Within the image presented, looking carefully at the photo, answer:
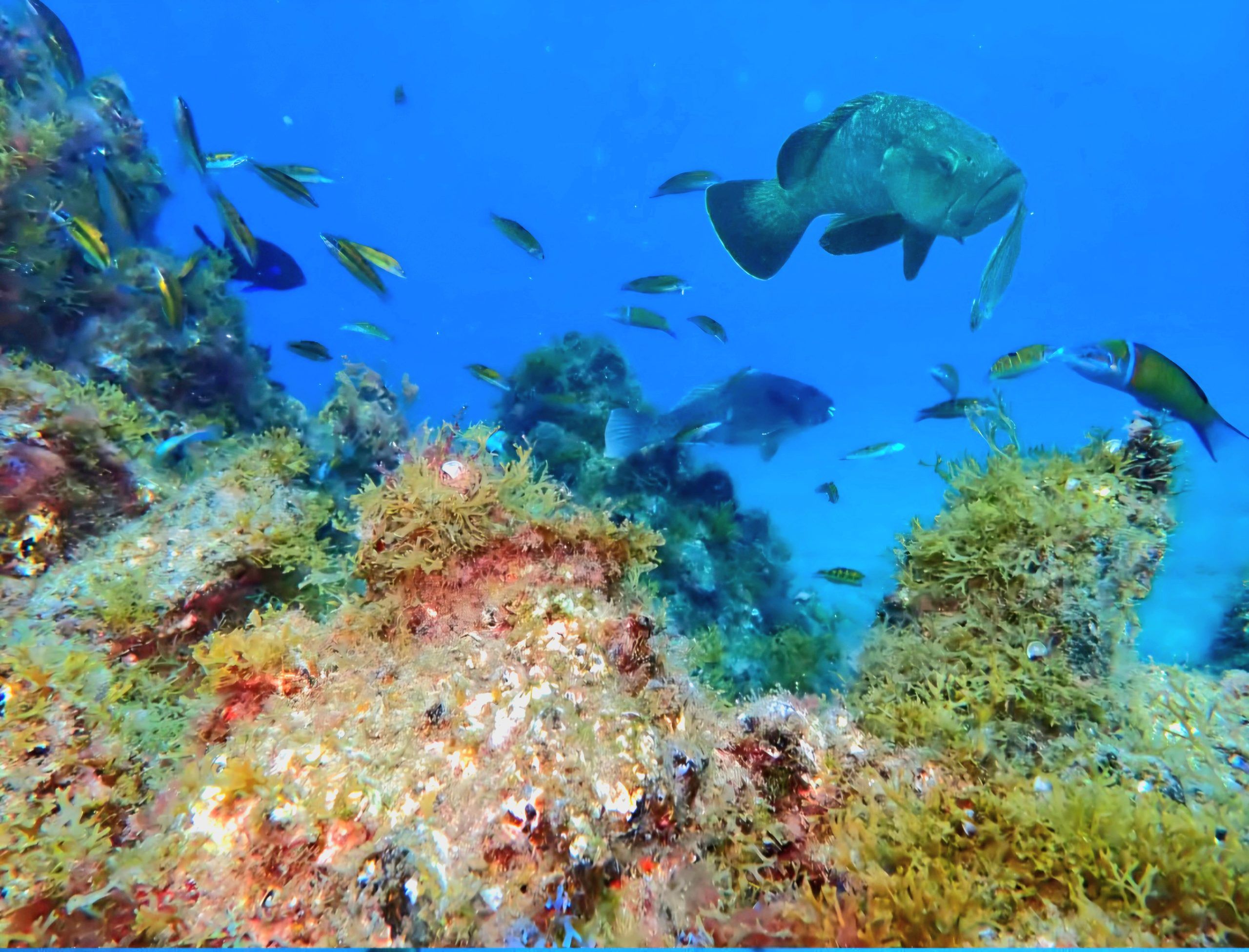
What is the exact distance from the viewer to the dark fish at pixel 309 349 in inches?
277

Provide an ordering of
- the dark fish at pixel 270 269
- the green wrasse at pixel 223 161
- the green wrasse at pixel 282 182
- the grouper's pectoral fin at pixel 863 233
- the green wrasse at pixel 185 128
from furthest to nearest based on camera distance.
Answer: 1. the dark fish at pixel 270 269
2. the green wrasse at pixel 223 161
3. the green wrasse at pixel 282 182
4. the green wrasse at pixel 185 128
5. the grouper's pectoral fin at pixel 863 233

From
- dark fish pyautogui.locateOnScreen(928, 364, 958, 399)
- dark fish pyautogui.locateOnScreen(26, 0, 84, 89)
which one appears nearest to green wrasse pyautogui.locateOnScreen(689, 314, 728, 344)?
dark fish pyautogui.locateOnScreen(928, 364, 958, 399)

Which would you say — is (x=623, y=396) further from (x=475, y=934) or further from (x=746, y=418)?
(x=475, y=934)

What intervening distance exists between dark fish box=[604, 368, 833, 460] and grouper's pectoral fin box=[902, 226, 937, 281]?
3041 millimetres

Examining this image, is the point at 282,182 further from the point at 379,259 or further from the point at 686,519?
the point at 686,519

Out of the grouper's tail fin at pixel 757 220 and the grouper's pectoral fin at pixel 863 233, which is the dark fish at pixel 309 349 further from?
the grouper's pectoral fin at pixel 863 233

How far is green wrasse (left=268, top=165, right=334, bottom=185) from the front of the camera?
566 centimetres

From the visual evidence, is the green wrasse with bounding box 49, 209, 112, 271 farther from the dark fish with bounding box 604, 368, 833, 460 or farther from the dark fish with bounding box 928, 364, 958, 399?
the dark fish with bounding box 928, 364, 958, 399

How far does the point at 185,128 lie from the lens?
4.93m

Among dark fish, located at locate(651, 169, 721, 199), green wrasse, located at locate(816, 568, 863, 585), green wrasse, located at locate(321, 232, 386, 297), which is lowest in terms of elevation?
green wrasse, located at locate(816, 568, 863, 585)

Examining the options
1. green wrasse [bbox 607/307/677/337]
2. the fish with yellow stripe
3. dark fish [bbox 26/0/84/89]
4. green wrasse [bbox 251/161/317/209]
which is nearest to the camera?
the fish with yellow stripe

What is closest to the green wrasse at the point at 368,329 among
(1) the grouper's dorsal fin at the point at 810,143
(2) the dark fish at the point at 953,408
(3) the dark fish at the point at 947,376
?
(1) the grouper's dorsal fin at the point at 810,143

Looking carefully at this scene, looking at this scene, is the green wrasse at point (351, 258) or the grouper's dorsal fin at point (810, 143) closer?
the grouper's dorsal fin at point (810, 143)

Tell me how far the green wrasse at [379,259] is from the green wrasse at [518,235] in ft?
5.81
